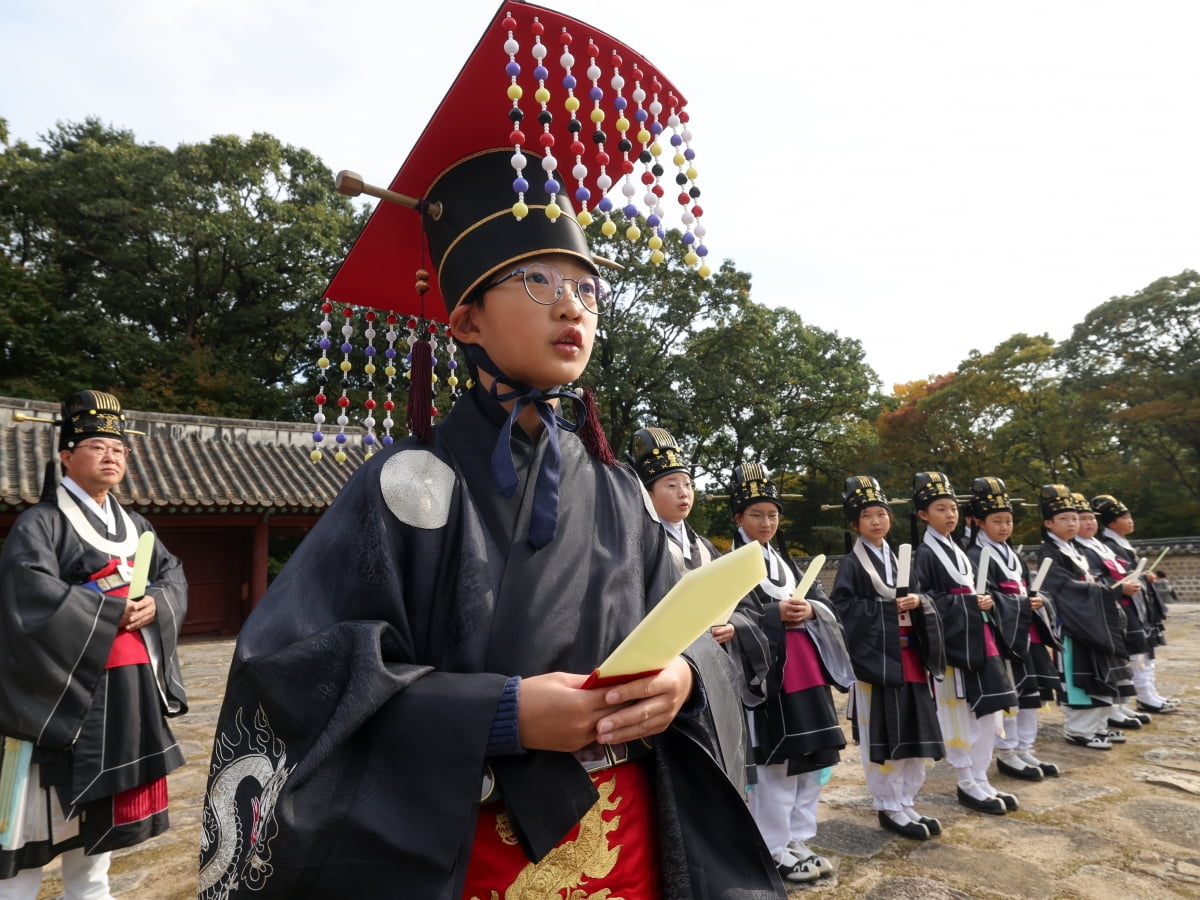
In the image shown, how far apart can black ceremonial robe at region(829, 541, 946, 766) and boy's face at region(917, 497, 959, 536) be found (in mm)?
973

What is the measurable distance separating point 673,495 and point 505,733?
345 cm

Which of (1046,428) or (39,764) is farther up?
(1046,428)

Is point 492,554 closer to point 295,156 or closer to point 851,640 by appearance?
point 851,640

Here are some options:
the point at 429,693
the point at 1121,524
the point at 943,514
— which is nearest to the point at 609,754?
the point at 429,693

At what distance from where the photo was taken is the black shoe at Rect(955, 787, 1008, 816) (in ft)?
16.2

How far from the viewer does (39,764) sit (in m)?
3.45

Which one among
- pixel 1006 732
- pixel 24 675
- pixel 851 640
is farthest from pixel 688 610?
pixel 1006 732

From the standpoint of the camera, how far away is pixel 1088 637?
6.82 metres

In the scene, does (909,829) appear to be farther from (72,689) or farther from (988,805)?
(72,689)

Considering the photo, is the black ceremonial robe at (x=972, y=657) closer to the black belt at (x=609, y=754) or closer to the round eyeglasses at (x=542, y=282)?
the black belt at (x=609, y=754)

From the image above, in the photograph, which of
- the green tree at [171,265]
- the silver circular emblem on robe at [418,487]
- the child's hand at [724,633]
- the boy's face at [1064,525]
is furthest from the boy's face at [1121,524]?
the green tree at [171,265]

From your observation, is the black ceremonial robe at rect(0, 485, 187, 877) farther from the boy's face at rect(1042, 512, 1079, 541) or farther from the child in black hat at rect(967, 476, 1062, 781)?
the boy's face at rect(1042, 512, 1079, 541)

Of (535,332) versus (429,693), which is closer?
(429,693)

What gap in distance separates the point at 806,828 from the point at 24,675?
4440 mm
